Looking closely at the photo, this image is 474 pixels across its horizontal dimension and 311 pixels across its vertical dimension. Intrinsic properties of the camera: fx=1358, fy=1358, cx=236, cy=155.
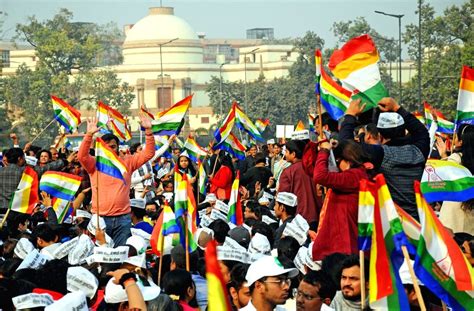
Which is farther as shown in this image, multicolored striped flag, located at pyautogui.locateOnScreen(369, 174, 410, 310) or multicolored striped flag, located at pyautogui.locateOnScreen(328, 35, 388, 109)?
multicolored striped flag, located at pyautogui.locateOnScreen(328, 35, 388, 109)

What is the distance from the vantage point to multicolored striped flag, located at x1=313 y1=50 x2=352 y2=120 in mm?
11078

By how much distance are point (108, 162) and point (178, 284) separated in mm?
4150

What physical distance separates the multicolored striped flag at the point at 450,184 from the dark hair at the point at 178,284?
2039 mm

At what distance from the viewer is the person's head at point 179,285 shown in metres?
8.21

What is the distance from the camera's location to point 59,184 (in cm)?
1320

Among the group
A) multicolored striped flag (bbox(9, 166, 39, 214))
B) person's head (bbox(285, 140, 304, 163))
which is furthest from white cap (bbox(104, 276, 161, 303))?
multicolored striped flag (bbox(9, 166, 39, 214))

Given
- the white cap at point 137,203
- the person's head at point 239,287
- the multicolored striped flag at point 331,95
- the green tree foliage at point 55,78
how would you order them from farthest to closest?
the green tree foliage at point 55,78 → the white cap at point 137,203 → the multicolored striped flag at point 331,95 → the person's head at point 239,287

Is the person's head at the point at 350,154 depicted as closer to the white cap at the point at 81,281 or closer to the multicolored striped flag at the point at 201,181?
the white cap at the point at 81,281

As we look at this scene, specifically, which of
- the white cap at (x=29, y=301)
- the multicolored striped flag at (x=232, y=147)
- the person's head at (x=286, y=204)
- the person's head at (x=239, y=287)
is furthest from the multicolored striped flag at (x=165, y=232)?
the multicolored striped flag at (x=232, y=147)

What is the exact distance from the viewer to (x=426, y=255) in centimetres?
683

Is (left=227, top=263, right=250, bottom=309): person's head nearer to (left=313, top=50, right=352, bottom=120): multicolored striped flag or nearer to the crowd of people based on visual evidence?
the crowd of people

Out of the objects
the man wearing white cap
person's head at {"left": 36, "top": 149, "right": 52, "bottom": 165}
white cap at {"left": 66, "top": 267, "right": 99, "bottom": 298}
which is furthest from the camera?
person's head at {"left": 36, "top": 149, "right": 52, "bottom": 165}

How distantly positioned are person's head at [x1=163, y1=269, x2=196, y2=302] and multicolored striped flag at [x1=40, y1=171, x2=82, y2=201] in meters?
4.98

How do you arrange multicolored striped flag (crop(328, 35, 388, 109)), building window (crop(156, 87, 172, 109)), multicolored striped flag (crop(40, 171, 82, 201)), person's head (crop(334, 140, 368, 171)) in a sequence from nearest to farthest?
person's head (crop(334, 140, 368, 171)), multicolored striped flag (crop(328, 35, 388, 109)), multicolored striped flag (crop(40, 171, 82, 201)), building window (crop(156, 87, 172, 109))
